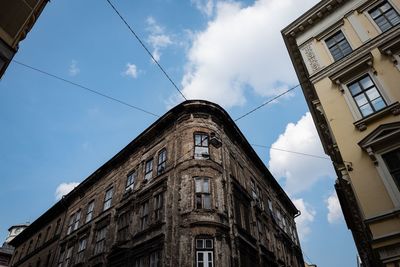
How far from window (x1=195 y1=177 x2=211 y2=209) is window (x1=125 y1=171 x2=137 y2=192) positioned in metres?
5.89

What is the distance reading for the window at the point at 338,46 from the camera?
469 inches

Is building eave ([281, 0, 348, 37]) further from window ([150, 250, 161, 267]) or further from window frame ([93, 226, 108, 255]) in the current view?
window frame ([93, 226, 108, 255])

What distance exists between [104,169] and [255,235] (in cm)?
1283

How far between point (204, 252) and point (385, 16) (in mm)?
12746

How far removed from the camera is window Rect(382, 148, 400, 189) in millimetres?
8380

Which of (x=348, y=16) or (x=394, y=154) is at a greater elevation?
(x=348, y=16)

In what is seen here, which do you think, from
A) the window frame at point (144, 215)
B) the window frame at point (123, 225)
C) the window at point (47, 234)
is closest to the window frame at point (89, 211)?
the window frame at point (123, 225)

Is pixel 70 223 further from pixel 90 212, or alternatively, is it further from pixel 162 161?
pixel 162 161

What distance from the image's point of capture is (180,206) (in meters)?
14.4

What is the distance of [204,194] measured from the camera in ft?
48.6

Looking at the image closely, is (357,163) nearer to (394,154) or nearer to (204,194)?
(394,154)

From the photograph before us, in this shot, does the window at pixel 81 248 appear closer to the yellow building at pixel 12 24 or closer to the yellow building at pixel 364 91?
the yellow building at pixel 12 24

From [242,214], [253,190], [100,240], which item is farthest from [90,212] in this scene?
[253,190]

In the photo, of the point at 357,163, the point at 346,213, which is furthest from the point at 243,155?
the point at 357,163
